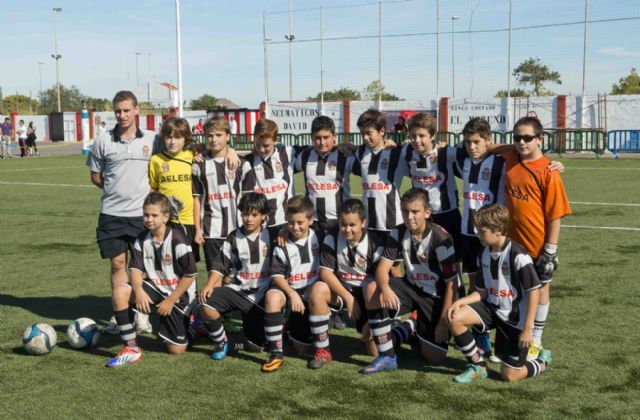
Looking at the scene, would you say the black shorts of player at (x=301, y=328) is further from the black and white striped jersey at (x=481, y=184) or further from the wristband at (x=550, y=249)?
the wristband at (x=550, y=249)

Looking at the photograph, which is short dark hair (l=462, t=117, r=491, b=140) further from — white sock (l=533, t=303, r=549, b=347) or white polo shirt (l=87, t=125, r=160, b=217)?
white polo shirt (l=87, t=125, r=160, b=217)

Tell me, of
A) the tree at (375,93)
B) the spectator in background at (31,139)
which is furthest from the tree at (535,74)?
the spectator in background at (31,139)

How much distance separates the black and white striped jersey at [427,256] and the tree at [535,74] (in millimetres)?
30702

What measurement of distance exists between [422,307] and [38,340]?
2936 mm

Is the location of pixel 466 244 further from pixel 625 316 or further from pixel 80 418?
pixel 80 418

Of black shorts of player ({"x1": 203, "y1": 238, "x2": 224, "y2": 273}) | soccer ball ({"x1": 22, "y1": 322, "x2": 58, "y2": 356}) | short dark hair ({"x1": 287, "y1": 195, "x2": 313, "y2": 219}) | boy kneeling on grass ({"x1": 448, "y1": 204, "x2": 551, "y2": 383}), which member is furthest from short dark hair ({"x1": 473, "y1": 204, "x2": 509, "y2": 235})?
soccer ball ({"x1": 22, "y1": 322, "x2": 58, "y2": 356})

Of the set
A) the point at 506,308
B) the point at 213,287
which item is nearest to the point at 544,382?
the point at 506,308

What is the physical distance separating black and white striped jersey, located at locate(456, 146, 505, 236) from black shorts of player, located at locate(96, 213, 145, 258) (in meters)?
2.78

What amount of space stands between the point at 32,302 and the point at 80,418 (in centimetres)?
317

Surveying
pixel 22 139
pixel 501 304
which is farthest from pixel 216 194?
pixel 22 139

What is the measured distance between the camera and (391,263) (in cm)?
522

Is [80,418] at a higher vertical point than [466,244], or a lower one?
lower

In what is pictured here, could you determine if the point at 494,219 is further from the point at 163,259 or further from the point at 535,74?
the point at 535,74

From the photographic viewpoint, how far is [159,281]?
5578mm
